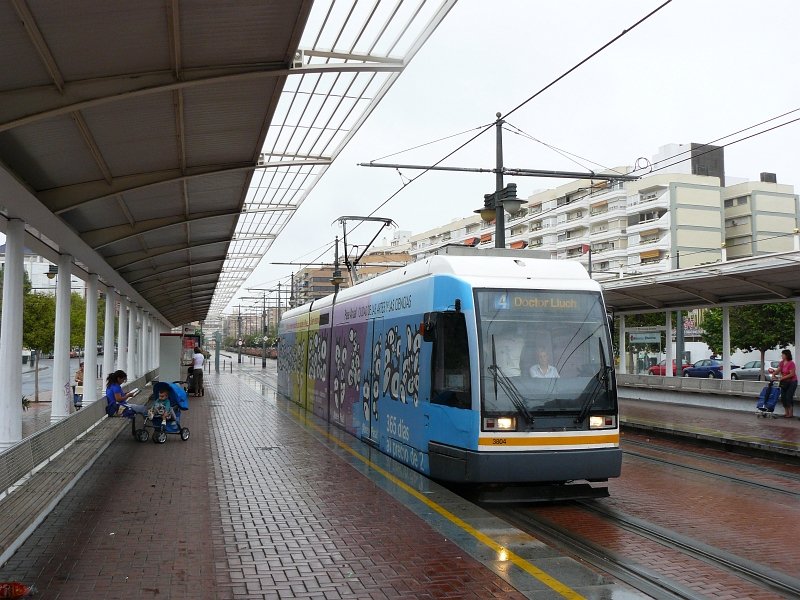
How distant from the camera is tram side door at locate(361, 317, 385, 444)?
1266 cm

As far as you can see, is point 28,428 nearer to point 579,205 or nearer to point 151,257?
point 151,257

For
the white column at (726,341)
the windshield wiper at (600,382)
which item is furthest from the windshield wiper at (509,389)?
the white column at (726,341)

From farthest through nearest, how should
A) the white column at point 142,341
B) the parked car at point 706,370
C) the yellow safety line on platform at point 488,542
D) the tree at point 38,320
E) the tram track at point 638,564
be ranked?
the parked car at point 706,370 → the white column at point 142,341 → the tree at point 38,320 → the tram track at point 638,564 → the yellow safety line on platform at point 488,542

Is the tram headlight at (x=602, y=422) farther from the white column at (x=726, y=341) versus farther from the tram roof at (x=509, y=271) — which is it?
the white column at (x=726, y=341)

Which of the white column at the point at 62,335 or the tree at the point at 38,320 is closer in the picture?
the white column at the point at 62,335

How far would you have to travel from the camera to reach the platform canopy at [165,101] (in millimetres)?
6656

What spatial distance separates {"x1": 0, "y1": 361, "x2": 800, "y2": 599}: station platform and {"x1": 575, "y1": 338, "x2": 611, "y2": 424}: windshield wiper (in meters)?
1.74

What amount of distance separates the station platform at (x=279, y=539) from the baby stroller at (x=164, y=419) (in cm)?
181

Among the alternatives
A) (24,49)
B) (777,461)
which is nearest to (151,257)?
(24,49)

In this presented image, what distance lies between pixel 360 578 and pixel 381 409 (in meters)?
6.18

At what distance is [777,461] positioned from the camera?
13.4 metres

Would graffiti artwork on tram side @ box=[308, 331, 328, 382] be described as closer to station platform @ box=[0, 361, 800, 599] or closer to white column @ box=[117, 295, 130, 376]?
station platform @ box=[0, 361, 800, 599]

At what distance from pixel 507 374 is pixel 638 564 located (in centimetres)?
279

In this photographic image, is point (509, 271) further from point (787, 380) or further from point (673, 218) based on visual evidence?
point (673, 218)
